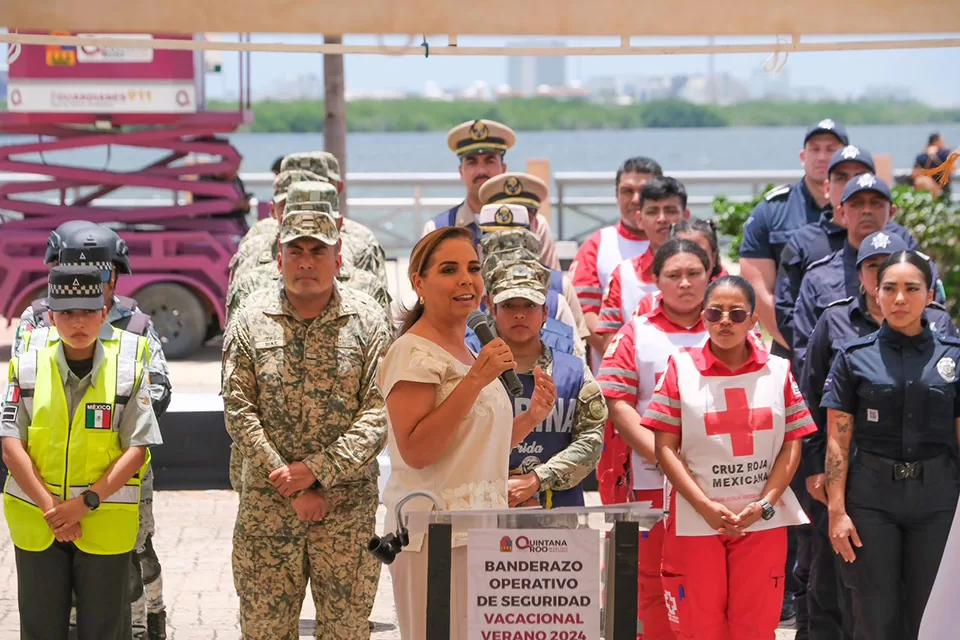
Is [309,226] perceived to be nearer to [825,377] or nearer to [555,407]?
[555,407]

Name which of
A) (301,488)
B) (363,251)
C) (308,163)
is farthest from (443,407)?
(308,163)

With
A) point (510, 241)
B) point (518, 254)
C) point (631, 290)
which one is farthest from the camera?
point (631, 290)

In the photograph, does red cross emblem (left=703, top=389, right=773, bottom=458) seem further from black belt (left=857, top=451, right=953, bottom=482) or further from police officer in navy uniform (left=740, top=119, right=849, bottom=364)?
police officer in navy uniform (left=740, top=119, right=849, bottom=364)

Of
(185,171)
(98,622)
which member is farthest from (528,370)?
(185,171)

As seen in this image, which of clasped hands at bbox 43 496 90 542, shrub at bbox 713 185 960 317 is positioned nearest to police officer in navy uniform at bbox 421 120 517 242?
clasped hands at bbox 43 496 90 542

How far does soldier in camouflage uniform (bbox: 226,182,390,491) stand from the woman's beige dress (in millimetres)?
1293

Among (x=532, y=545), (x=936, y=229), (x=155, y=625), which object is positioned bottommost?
(x=155, y=625)

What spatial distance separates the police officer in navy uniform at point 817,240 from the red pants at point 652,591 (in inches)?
56.9

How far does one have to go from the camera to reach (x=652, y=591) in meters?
5.84

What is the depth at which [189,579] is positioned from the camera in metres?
7.49

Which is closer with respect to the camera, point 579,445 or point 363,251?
point 579,445

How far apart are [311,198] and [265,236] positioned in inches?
68.6

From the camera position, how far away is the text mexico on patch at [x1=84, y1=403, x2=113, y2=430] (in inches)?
208

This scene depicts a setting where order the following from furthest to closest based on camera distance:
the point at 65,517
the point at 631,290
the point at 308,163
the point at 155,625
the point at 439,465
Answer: the point at 308,163 → the point at 631,290 → the point at 155,625 → the point at 65,517 → the point at 439,465
